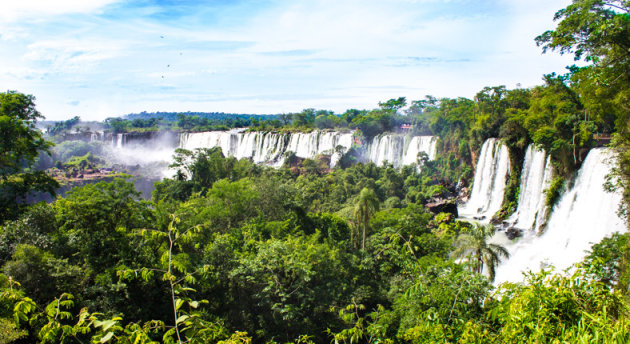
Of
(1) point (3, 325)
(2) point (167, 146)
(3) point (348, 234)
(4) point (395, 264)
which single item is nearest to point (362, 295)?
(4) point (395, 264)

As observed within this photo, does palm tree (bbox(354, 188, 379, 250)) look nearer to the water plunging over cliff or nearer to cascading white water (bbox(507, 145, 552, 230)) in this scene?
cascading white water (bbox(507, 145, 552, 230))

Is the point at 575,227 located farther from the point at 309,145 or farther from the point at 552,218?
the point at 309,145

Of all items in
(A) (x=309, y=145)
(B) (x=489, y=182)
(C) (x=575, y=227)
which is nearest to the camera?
(C) (x=575, y=227)

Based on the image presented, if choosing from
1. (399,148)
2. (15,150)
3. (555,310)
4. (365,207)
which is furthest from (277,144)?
(555,310)

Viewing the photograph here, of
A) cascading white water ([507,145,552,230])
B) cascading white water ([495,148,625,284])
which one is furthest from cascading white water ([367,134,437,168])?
cascading white water ([495,148,625,284])

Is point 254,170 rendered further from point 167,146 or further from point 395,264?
point 167,146

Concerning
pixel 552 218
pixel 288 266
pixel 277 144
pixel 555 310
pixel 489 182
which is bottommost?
pixel 288 266

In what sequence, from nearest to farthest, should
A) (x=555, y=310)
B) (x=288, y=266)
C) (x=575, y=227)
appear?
1. (x=555, y=310)
2. (x=288, y=266)
3. (x=575, y=227)
